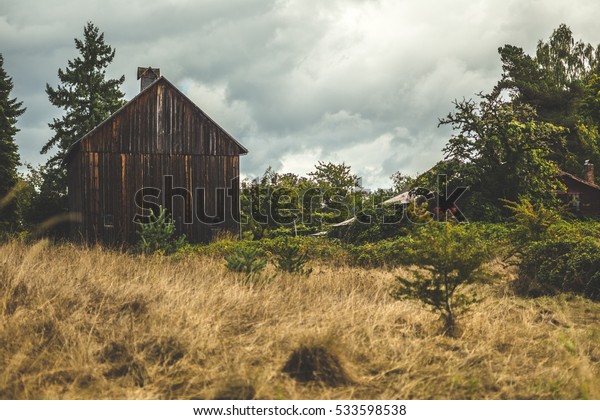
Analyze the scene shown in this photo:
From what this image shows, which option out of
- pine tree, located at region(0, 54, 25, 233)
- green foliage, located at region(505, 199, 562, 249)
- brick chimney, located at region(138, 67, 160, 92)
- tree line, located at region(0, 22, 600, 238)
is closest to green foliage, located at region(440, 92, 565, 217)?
tree line, located at region(0, 22, 600, 238)

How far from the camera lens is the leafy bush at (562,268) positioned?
462 inches

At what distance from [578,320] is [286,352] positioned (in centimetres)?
587

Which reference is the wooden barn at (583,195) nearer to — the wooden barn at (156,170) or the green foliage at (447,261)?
the wooden barn at (156,170)

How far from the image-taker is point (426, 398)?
538 cm

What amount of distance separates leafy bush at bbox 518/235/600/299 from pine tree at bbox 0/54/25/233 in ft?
88.1

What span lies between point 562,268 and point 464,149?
16934 millimetres

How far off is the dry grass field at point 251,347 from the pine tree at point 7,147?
25121mm

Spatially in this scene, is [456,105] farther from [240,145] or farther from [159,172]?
[159,172]

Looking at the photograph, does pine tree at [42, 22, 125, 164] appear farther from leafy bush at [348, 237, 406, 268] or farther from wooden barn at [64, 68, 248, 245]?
leafy bush at [348, 237, 406, 268]

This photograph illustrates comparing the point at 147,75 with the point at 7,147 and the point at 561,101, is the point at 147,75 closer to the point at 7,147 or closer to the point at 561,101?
the point at 7,147

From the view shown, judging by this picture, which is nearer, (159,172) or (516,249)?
(516,249)
